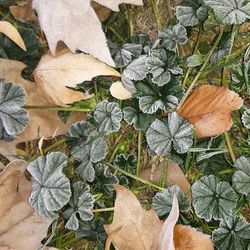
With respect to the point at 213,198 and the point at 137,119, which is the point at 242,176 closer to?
the point at 213,198

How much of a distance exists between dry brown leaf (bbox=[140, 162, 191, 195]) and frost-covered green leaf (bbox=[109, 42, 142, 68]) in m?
0.26

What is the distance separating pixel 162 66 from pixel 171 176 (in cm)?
26

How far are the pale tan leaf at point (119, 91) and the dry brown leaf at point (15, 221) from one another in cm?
28

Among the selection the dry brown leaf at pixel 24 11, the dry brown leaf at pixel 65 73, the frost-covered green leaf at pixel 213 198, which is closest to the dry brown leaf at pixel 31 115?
the dry brown leaf at pixel 65 73

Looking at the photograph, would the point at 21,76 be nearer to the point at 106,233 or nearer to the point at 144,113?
the point at 144,113

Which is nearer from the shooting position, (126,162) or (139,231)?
(139,231)

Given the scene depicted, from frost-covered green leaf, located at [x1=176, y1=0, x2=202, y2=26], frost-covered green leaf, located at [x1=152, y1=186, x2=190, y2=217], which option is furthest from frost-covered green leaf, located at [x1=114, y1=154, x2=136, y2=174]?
frost-covered green leaf, located at [x1=176, y1=0, x2=202, y2=26]

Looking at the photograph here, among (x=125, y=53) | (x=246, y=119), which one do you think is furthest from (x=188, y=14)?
(x=246, y=119)

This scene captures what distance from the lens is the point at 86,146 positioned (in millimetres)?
1429

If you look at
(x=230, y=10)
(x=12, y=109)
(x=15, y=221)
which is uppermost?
(x=230, y=10)

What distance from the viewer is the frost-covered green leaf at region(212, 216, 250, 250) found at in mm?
1332

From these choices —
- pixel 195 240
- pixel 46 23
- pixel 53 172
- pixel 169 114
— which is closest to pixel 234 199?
pixel 195 240

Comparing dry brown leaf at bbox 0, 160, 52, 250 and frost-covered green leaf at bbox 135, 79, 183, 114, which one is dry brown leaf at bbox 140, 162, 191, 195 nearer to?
frost-covered green leaf at bbox 135, 79, 183, 114

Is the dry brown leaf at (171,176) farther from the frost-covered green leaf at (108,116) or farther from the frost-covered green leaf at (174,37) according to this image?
the frost-covered green leaf at (174,37)
